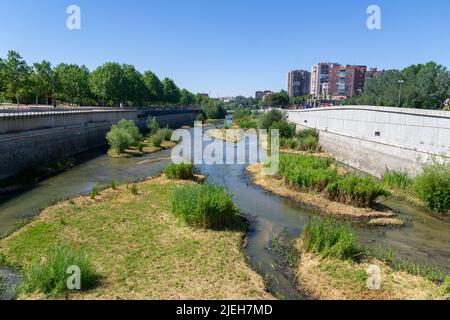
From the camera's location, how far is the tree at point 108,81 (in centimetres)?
6638

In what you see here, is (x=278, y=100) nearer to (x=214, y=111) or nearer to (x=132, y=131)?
(x=214, y=111)

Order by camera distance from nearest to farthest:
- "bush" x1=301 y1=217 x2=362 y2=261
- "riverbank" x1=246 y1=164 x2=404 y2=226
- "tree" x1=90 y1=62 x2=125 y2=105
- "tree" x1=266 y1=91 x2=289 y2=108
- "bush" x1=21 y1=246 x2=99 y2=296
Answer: "bush" x1=21 y1=246 x2=99 y2=296, "bush" x1=301 y1=217 x2=362 y2=261, "riverbank" x1=246 y1=164 x2=404 y2=226, "tree" x1=90 y1=62 x2=125 y2=105, "tree" x1=266 y1=91 x2=289 y2=108

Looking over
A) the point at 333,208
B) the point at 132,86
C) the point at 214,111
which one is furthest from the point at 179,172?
the point at 214,111

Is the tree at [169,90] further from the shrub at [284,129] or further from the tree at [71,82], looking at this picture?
the shrub at [284,129]

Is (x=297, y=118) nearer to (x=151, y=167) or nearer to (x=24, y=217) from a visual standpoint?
(x=151, y=167)

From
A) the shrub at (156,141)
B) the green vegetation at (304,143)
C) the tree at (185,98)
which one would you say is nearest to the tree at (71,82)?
the shrub at (156,141)

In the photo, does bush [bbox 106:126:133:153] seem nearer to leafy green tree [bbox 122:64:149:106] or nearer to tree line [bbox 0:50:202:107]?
tree line [bbox 0:50:202:107]

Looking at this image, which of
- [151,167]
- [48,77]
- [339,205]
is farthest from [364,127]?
[48,77]

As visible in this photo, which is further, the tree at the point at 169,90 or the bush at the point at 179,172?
the tree at the point at 169,90

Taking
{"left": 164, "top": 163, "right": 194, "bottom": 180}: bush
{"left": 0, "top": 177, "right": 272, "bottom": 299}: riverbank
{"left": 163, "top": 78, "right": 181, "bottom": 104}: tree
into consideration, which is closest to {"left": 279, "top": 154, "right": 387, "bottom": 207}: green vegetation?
{"left": 164, "top": 163, "right": 194, "bottom": 180}: bush

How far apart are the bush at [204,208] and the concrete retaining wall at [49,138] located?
1625 centimetres

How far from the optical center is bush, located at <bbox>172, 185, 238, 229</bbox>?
1590 centimetres

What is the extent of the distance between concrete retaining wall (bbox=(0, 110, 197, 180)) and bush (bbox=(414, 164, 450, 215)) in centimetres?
2694

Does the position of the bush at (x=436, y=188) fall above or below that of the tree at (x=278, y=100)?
below
